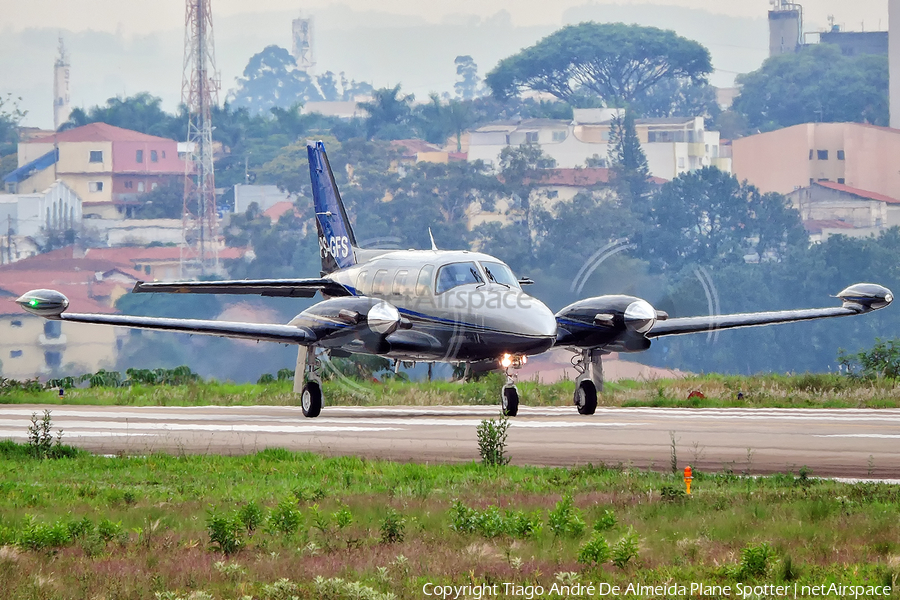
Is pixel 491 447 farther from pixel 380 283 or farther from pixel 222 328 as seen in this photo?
pixel 380 283

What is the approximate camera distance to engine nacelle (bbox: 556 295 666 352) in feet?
95.5

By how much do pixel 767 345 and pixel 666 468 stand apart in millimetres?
105710

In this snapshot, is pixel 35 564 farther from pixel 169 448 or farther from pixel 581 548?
pixel 169 448

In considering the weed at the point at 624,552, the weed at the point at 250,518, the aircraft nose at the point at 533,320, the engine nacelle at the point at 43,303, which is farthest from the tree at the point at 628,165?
the weed at the point at 624,552

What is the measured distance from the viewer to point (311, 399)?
102 feet

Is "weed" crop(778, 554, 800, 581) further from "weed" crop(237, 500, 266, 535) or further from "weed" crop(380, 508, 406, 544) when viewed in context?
"weed" crop(237, 500, 266, 535)

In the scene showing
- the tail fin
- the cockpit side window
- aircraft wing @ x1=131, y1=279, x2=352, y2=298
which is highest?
the tail fin

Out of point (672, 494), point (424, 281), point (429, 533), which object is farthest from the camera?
point (424, 281)

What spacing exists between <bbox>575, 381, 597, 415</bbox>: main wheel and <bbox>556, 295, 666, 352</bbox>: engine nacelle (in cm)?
89

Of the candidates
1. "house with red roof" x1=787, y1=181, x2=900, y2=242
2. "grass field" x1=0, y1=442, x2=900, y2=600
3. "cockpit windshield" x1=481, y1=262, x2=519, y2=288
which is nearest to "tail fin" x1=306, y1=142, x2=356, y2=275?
"cockpit windshield" x1=481, y1=262, x2=519, y2=288

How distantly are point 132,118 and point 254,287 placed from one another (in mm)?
159201

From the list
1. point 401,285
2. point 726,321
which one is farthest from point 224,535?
point 726,321

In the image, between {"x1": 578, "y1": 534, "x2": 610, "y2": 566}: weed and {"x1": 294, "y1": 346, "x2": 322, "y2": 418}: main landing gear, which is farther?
{"x1": 294, "y1": 346, "x2": 322, "y2": 418}: main landing gear

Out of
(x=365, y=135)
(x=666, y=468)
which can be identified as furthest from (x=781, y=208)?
(x=666, y=468)
